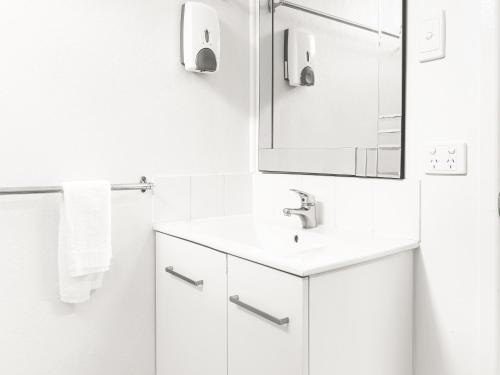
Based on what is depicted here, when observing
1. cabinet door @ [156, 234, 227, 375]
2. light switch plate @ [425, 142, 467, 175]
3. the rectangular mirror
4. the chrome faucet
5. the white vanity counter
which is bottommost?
cabinet door @ [156, 234, 227, 375]

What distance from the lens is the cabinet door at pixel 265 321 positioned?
1.01m

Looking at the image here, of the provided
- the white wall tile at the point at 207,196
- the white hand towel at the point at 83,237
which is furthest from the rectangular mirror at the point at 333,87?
the white hand towel at the point at 83,237

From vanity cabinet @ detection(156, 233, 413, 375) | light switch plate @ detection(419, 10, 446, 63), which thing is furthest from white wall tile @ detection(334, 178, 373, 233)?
light switch plate @ detection(419, 10, 446, 63)

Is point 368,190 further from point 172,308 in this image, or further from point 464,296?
point 172,308

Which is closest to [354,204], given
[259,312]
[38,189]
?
[259,312]

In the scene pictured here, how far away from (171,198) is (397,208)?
827 mm

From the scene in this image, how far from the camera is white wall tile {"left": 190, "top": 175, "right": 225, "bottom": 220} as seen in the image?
1719 mm

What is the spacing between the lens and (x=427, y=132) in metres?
1.27

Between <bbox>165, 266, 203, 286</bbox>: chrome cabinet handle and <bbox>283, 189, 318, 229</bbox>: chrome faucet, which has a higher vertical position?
<bbox>283, 189, 318, 229</bbox>: chrome faucet

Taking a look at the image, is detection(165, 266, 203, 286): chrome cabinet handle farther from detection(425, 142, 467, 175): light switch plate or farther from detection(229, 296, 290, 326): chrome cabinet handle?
detection(425, 142, 467, 175): light switch plate

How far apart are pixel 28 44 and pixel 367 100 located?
3.59 ft

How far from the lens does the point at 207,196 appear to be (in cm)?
175

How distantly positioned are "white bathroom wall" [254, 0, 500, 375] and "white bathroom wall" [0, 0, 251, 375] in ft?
2.54

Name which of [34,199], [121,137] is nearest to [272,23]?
[121,137]
